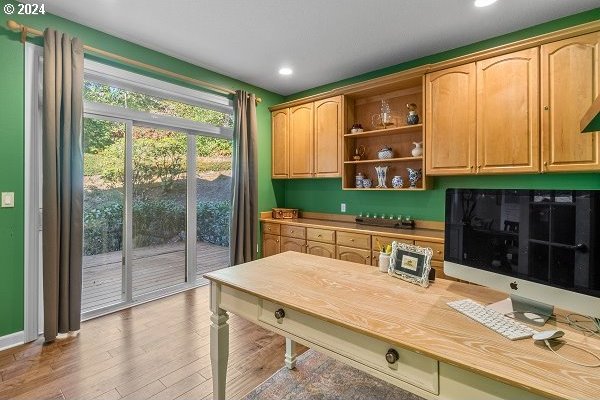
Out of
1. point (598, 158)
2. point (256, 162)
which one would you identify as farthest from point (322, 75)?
point (598, 158)

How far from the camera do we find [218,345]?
5.25 feet

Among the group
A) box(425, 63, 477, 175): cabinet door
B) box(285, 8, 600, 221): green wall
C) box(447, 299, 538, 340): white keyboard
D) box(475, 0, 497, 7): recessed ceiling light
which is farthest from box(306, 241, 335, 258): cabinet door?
box(475, 0, 497, 7): recessed ceiling light

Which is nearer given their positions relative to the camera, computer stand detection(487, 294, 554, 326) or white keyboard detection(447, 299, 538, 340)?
white keyboard detection(447, 299, 538, 340)

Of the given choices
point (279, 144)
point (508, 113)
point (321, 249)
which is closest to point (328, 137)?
point (279, 144)

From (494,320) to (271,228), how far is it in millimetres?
→ 3305

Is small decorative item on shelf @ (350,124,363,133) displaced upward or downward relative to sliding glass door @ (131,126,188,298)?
upward

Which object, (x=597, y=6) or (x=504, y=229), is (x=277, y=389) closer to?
(x=504, y=229)

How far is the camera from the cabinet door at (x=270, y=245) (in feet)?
13.5

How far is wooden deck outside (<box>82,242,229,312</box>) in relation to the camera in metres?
2.99

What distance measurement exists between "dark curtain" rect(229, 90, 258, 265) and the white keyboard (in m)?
2.99

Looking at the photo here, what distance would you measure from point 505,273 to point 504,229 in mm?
179

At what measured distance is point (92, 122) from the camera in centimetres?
289

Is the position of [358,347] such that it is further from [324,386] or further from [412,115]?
[412,115]

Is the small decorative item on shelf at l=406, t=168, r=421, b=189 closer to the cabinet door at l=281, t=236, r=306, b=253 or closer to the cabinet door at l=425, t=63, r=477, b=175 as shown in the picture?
the cabinet door at l=425, t=63, r=477, b=175
